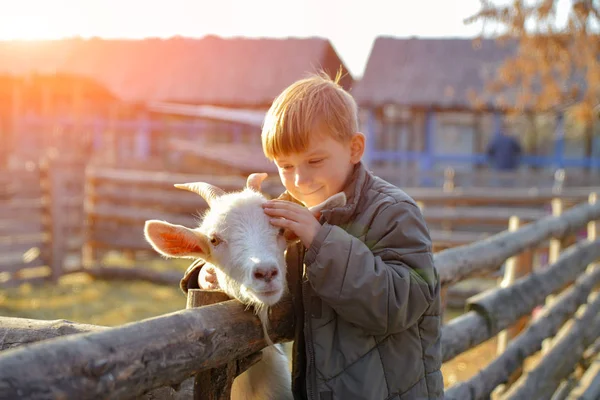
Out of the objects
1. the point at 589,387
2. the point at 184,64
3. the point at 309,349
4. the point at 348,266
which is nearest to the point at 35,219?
the point at 589,387

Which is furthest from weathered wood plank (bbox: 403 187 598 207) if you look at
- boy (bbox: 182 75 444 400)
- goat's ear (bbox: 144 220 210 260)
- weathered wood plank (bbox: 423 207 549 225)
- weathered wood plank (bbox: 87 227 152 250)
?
goat's ear (bbox: 144 220 210 260)

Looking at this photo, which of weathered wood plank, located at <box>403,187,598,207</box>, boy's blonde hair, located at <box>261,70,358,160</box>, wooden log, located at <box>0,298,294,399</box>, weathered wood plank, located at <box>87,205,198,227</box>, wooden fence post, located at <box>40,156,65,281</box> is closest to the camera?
wooden log, located at <box>0,298,294,399</box>

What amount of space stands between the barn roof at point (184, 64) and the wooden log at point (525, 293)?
1609 cm

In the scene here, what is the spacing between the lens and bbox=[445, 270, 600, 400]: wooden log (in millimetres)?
3619

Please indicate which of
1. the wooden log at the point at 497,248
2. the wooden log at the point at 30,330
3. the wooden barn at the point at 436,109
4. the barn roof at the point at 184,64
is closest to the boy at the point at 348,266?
the wooden log at the point at 30,330

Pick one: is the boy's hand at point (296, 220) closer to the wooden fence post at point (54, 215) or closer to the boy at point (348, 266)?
the boy at point (348, 266)

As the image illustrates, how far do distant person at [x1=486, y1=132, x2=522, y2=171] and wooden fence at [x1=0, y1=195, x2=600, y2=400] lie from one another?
45.6 ft

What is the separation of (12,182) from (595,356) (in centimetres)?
853

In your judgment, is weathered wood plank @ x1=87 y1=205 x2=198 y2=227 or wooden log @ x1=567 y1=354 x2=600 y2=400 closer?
wooden log @ x1=567 y1=354 x2=600 y2=400

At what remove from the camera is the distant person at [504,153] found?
21.2m

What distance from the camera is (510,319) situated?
4.23m

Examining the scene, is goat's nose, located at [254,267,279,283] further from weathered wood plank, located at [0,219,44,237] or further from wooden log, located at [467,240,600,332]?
weathered wood plank, located at [0,219,44,237]

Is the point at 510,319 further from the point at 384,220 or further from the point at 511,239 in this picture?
the point at 384,220

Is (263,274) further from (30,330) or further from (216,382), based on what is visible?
(30,330)
